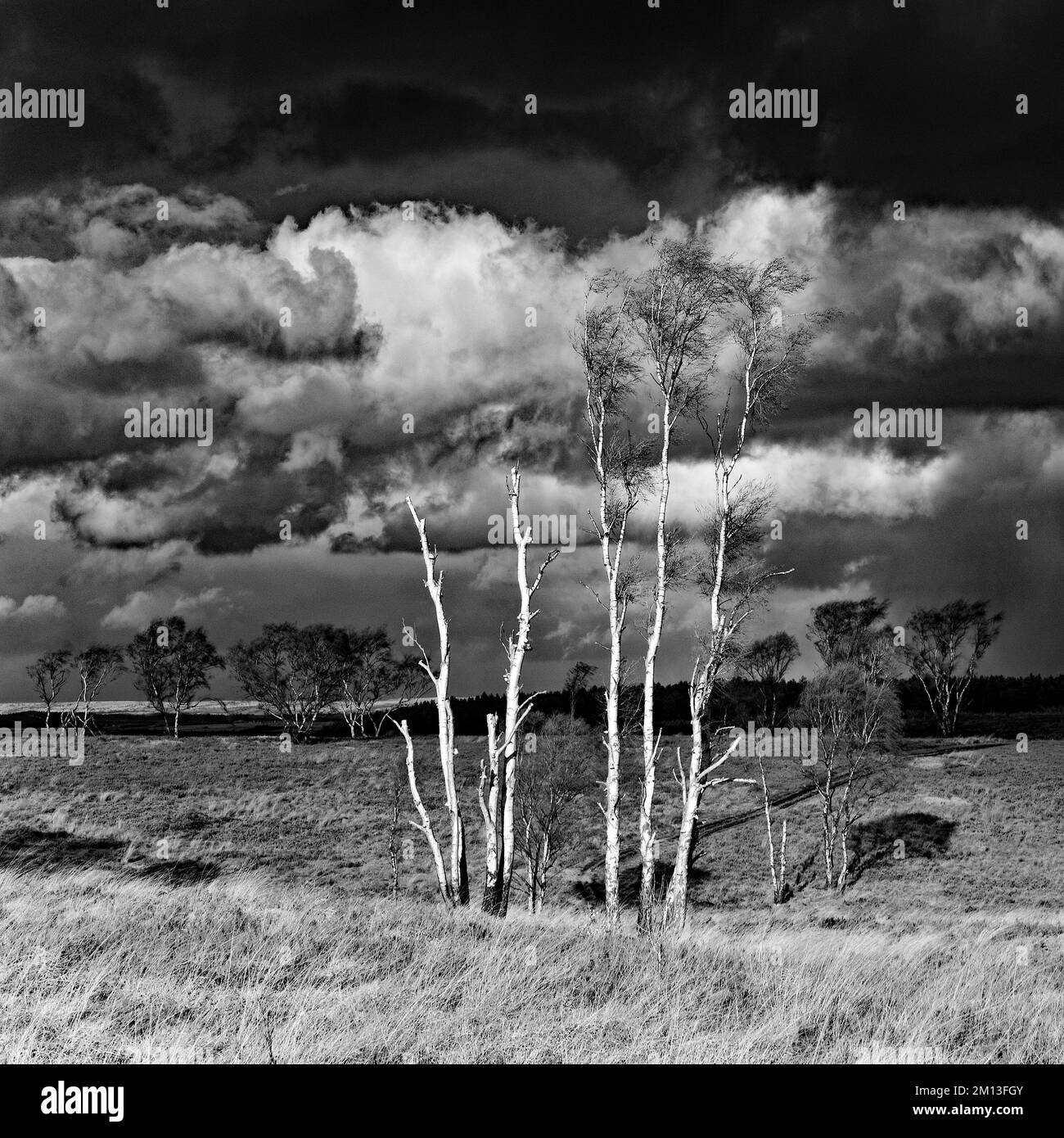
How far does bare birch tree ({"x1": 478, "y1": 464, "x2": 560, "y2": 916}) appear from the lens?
14.4 meters

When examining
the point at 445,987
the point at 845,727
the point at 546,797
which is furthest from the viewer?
the point at 845,727

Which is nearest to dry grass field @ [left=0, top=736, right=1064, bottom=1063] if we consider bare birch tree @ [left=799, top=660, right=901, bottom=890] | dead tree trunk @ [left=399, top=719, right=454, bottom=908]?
dead tree trunk @ [left=399, top=719, right=454, bottom=908]

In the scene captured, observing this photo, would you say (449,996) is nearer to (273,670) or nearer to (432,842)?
(432,842)

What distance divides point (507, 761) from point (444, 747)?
4.22 ft

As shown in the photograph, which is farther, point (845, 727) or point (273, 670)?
point (273, 670)

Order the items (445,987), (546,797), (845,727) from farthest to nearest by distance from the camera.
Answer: (845,727) < (546,797) < (445,987)

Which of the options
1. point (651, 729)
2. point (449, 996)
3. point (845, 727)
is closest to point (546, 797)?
point (845, 727)

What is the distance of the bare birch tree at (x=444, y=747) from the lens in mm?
14547

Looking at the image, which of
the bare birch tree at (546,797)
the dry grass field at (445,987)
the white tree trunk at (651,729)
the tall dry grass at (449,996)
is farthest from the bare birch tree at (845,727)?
the tall dry grass at (449,996)

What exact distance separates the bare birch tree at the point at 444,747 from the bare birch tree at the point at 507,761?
467 millimetres

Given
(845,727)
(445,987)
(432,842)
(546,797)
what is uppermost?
(445,987)

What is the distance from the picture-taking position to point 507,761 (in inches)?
611

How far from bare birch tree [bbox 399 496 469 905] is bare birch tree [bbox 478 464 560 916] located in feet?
1.53

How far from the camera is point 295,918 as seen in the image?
10.1 m
